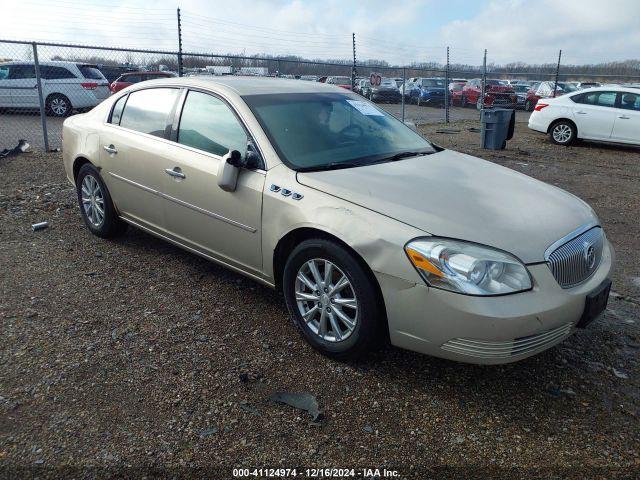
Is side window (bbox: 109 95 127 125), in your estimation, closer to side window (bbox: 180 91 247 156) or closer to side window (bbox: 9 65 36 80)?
side window (bbox: 180 91 247 156)

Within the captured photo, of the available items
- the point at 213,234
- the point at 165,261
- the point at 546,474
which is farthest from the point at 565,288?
the point at 165,261

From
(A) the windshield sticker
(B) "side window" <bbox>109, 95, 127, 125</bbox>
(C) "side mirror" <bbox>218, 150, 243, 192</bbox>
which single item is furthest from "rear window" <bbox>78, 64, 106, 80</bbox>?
(C) "side mirror" <bbox>218, 150, 243, 192</bbox>

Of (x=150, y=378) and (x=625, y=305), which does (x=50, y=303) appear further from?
(x=625, y=305)

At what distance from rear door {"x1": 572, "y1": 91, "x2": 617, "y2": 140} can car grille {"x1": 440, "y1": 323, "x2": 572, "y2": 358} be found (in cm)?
1153

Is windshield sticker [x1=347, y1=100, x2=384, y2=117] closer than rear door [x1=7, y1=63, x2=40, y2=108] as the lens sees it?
Yes

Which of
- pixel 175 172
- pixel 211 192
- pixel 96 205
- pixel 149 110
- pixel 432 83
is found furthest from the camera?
pixel 432 83

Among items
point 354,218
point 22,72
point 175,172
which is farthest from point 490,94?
point 354,218

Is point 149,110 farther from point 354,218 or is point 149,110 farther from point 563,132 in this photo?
point 563,132

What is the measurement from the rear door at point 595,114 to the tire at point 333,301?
11.7 m

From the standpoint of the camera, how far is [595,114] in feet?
41.5

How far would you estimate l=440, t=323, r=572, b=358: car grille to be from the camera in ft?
8.86

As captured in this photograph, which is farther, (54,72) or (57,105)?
(57,105)

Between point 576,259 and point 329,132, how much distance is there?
71.8 inches

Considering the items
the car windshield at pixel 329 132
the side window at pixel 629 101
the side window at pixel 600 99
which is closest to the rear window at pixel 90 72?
the side window at pixel 600 99
